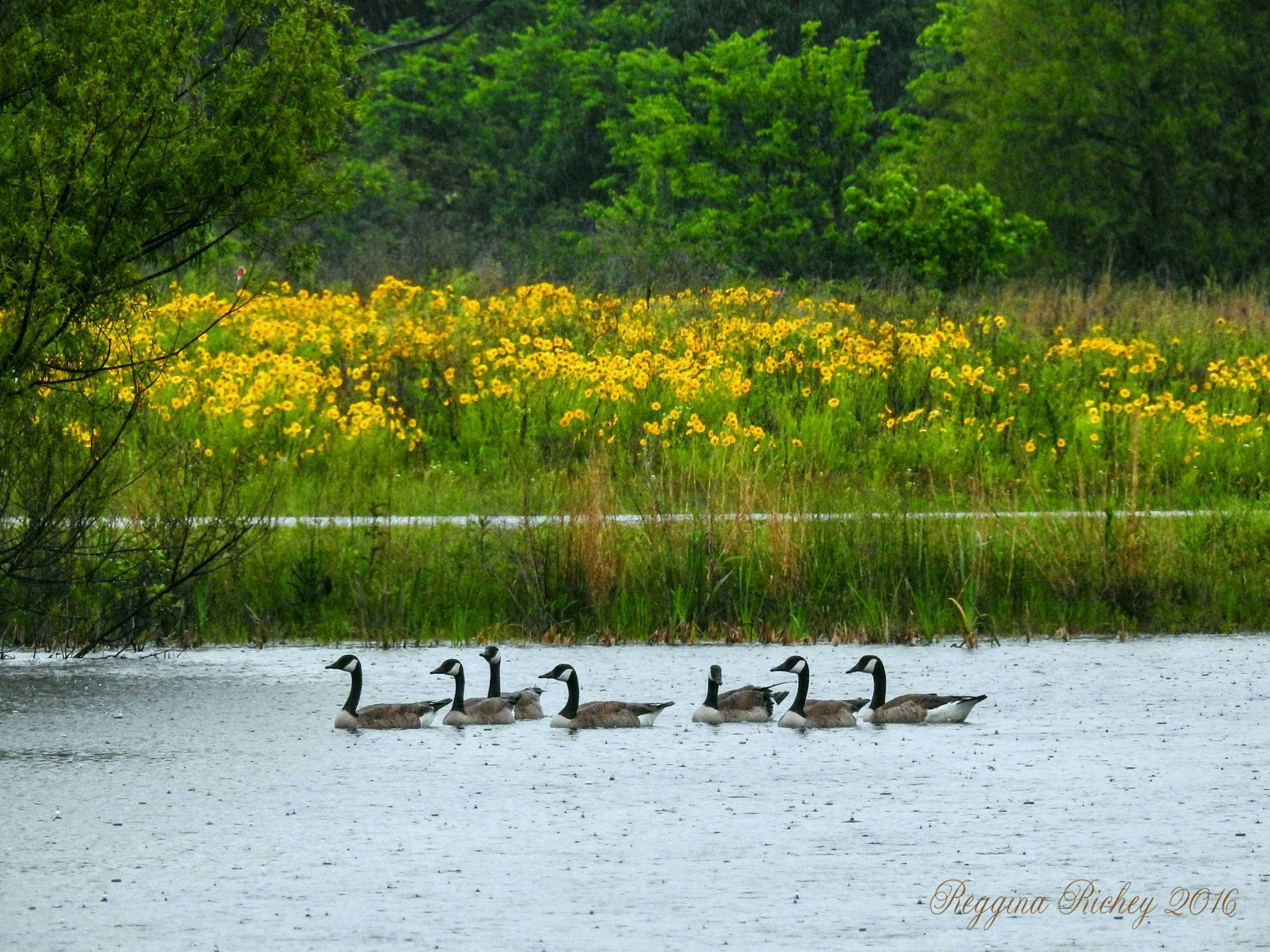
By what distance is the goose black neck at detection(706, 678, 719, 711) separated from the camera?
10.4 m

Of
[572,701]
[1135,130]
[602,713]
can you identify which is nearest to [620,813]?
[602,713]

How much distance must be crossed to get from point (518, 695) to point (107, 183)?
3.21 metres

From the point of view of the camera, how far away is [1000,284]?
33844mm

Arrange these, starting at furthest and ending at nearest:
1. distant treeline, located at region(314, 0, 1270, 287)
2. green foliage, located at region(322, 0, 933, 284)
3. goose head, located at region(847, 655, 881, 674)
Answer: green foliage, located at region(322, 0, 933, 284), distant treeline, located at region(314, 0, 1270, 287), goose head, located at region(847, 655, 881, 674)

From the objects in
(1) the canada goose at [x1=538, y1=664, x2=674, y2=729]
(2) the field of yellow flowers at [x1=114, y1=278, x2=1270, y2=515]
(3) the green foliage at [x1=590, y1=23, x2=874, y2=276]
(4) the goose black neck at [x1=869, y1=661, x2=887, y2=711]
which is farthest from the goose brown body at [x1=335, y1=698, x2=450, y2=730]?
(3) the green foliage at [x1=590, y1=23, x2=874, y2=276]

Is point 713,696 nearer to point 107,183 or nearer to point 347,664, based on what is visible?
point 347,664


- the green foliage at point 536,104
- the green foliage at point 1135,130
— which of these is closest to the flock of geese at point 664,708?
the green foliage at point 1135,130

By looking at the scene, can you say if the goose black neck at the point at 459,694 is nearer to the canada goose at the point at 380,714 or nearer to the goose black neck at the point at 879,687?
the canada goose at the point at 380,714

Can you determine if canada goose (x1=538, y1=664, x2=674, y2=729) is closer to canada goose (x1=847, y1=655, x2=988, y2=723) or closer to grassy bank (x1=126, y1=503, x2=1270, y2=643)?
canada goose (x1=847, y1=655, x2=988, y2=723)

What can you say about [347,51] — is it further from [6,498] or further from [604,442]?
[604,442]

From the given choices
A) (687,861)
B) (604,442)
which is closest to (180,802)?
(687,861)

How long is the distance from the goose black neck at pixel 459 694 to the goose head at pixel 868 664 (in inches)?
78.7

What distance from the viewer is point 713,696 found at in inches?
409

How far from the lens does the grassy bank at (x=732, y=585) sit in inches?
521
